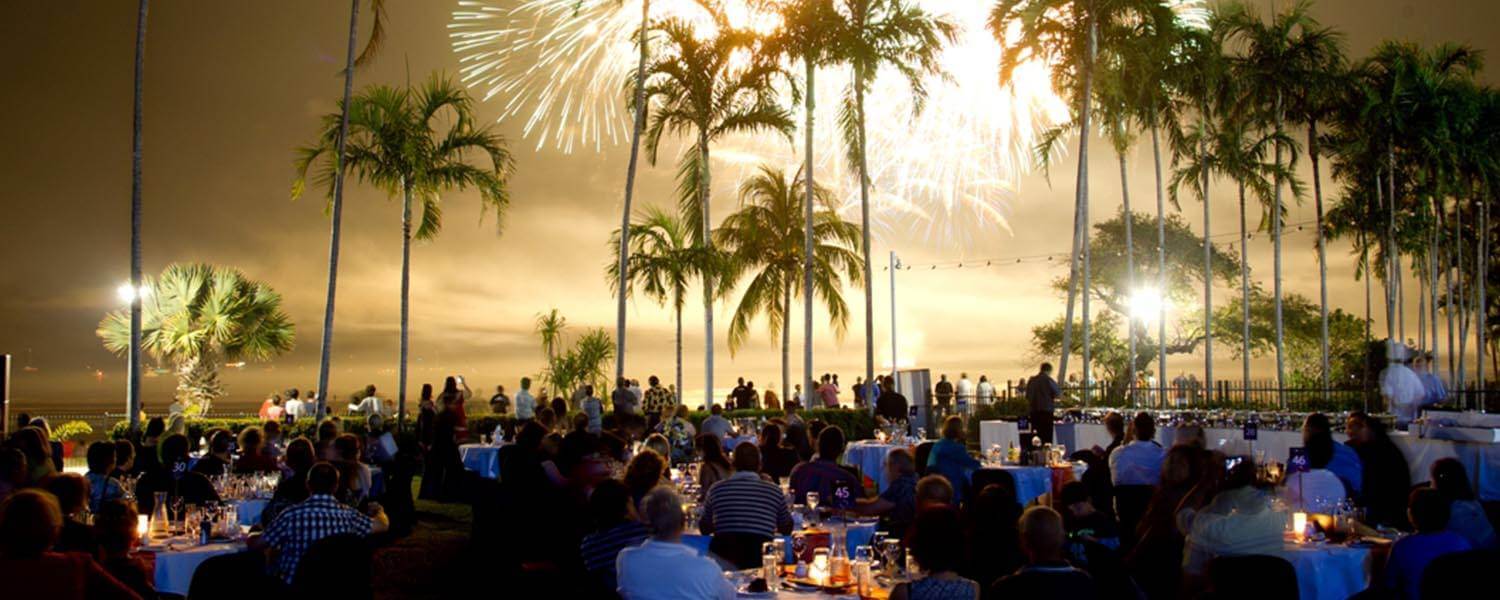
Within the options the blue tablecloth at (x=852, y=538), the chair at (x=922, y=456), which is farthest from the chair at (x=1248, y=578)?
the chair at (x=922, y=456)

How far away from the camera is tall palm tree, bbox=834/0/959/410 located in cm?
2319

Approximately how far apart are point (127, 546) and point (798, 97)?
1978 cm

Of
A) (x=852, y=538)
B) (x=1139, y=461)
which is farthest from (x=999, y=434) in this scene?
(x=852, y=538)

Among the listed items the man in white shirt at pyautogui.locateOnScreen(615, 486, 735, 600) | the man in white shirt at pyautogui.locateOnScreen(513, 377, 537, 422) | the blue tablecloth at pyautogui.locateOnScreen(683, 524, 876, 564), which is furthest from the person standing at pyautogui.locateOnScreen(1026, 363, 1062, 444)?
the man in white shirt at pyautogui.locateOnScreen(615, 486, 735, 600)

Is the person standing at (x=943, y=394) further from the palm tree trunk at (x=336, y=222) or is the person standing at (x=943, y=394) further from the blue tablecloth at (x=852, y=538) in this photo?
the blue tablecloth at (x=852, y=538)

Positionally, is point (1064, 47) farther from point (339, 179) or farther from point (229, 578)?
point (229, 578)

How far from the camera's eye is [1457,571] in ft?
16.6

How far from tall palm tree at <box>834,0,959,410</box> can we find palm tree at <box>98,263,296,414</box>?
46.3 ft

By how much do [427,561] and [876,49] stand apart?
14828 millimetres

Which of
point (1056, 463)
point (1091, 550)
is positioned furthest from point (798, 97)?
point (1091, 550)

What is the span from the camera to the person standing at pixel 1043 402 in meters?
19.1

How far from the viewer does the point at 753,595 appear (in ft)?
18.9

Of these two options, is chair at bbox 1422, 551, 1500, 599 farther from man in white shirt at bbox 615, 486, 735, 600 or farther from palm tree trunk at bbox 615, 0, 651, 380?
palm tree trunk at bbox 615, 0, 651, 380

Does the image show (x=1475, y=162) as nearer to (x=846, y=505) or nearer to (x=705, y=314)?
(x=705, y=314)
